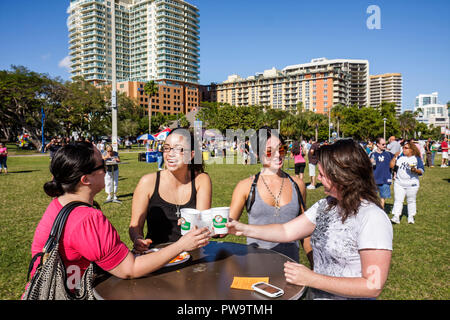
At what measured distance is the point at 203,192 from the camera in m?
3.25

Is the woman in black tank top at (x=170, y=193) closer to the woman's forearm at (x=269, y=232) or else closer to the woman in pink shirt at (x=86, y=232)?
the woman's forearm at (x=269, y=232)

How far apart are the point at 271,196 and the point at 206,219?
1.14 meters

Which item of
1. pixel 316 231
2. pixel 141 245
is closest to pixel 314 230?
pixel 316 231

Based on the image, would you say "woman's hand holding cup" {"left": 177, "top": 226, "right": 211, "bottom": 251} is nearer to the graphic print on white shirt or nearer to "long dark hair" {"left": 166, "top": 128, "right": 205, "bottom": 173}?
the graphic print on white shirt

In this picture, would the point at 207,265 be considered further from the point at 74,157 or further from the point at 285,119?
the point at 285,119

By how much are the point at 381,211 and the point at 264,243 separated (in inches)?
54.3

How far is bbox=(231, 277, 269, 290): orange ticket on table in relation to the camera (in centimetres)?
197

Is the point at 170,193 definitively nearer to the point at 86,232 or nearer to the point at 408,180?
→ the point at 86,232

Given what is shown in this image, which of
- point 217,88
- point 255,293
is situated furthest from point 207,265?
point 217,88

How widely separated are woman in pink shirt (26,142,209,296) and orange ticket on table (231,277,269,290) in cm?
33

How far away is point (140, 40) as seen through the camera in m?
136

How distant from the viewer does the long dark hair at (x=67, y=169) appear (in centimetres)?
198

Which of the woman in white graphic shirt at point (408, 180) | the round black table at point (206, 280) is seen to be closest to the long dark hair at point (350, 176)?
the round black table at point (206, 280)

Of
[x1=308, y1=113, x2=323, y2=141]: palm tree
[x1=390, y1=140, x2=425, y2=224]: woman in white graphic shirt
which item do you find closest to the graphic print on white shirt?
[x1=390, y1=140, x2=425, y2=224]: woman in white graphic shirt
